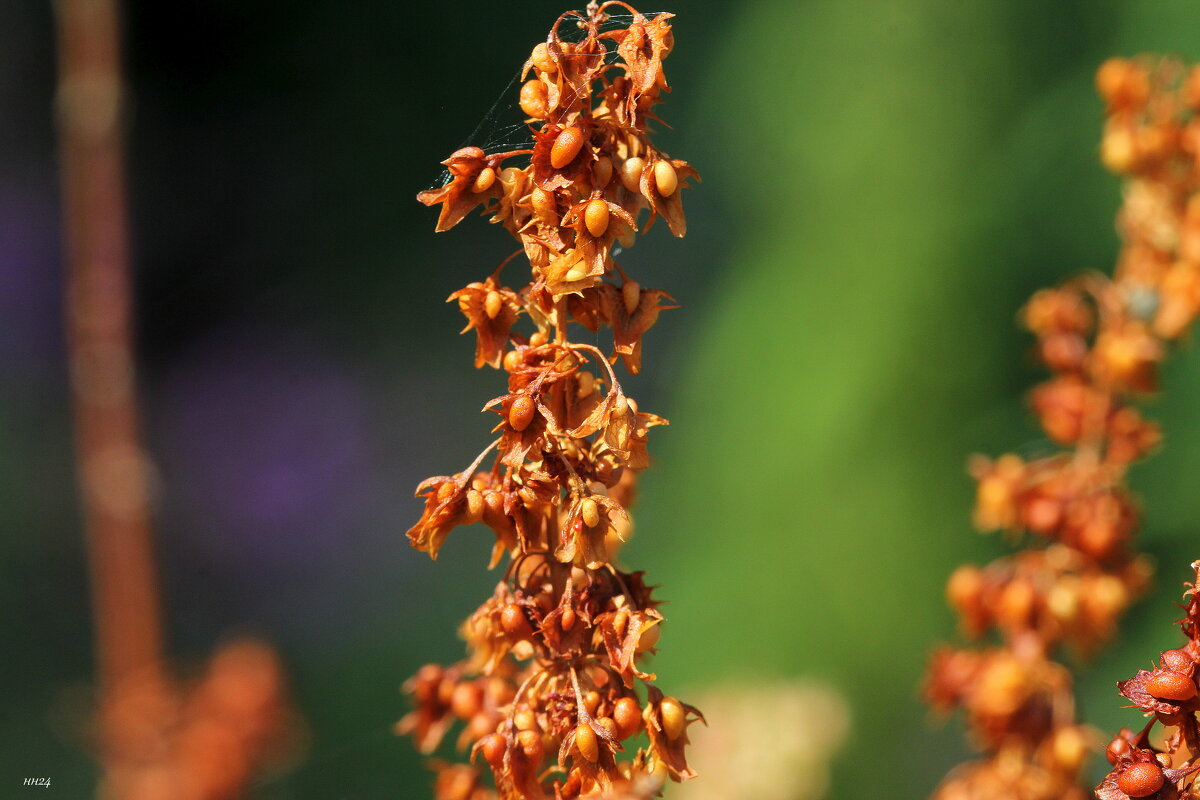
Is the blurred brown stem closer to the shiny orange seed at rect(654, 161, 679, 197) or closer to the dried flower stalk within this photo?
the dried flower stalk

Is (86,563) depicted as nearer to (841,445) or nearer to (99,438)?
(99,438)

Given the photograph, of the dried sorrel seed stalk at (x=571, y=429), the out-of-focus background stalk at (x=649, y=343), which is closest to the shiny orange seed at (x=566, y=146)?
the dried sorrel seed stalk at (x=571, y=429)

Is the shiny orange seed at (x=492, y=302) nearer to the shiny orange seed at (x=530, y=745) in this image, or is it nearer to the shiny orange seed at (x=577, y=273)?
the shiny orange seed at (x=577, y=273)

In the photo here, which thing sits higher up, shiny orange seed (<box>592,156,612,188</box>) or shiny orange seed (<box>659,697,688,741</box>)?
shiny orange seed (<box>592,156,612,188</box>)

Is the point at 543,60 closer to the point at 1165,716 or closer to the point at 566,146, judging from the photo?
the point at 566,146

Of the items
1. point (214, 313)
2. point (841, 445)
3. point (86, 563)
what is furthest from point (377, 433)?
point (841, 445)

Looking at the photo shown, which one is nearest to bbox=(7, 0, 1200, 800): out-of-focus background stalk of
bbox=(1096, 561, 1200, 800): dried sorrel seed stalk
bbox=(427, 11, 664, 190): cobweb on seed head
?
bbox=(427, 11, 664, 190): cobweb on seed head
